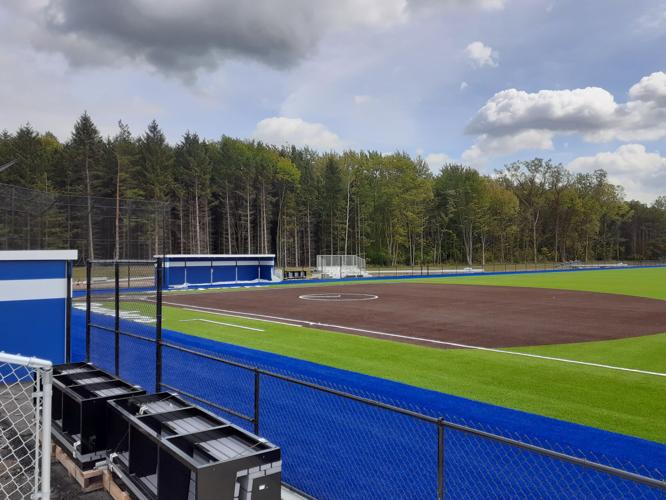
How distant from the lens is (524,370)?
35.6ft

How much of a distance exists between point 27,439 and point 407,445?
4980 mm

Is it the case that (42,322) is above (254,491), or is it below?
above

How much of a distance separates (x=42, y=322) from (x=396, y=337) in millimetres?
9213

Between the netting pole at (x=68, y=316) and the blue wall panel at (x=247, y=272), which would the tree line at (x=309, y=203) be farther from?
the netting pole at (x=68, y=316)

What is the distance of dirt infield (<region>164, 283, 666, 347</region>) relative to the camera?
612 inches

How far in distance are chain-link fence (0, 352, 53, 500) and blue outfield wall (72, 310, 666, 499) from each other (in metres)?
2.40

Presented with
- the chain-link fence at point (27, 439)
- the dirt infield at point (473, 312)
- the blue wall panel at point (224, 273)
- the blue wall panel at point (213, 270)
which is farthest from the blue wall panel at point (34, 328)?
the blue wall panel at point (224, 273)

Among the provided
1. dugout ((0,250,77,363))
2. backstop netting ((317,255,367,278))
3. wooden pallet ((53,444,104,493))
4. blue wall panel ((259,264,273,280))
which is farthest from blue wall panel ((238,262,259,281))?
wooden pallet ((53,444,104,493))

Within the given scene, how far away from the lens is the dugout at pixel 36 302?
9.52m

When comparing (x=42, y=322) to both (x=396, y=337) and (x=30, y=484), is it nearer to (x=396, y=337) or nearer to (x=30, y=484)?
(x=30, y=484)

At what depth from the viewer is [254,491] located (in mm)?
4148

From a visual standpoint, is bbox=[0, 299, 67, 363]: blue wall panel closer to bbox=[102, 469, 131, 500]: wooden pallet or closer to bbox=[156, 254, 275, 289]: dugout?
bbox=[102, 469, 131, 500]: wooden pallet

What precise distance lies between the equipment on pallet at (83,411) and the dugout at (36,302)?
127 inches

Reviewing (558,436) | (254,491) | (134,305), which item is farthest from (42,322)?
(134,305)
